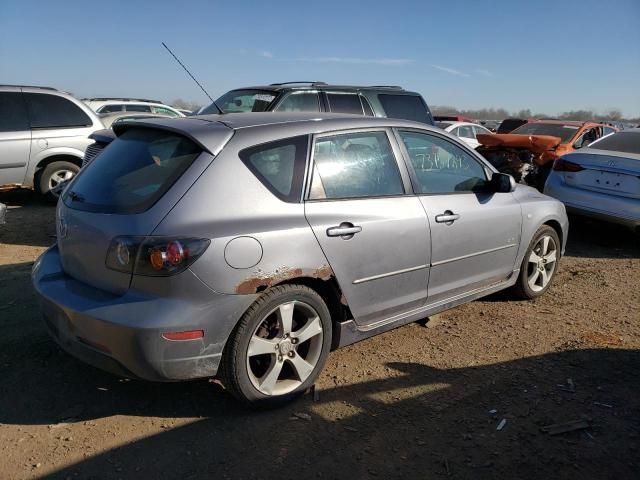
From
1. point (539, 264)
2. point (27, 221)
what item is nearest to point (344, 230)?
point (539, 264)

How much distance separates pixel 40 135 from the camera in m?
7.93

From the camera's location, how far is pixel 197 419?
9.73 ft

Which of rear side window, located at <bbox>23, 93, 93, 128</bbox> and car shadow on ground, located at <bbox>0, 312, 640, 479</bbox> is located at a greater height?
rear side window, located at <bbox>23, 93, 93, 128</bbox>

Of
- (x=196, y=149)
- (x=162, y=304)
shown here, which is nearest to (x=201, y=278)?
(x=162, y=304)

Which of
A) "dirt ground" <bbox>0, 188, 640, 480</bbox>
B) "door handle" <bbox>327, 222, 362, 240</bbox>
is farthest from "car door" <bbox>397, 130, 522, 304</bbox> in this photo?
"door handle" <bbox>327, 222, 362, 240</bbox>

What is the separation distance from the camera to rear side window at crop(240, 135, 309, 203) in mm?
2977

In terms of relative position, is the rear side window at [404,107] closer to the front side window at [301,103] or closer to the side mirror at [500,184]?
the front side window at [301,103]

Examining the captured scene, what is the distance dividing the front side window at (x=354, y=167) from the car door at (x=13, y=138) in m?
6.29

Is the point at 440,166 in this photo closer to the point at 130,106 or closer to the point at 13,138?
the point at 13,138

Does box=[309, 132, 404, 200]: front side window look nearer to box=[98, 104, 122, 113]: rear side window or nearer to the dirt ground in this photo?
the dirt ground

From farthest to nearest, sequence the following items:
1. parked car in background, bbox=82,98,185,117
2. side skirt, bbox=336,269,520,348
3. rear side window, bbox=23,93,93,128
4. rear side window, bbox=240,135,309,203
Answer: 1. parked car in background, bbox=82,98,185,117
2. rear side window, bbox=23,93,93,128
3. side skirt, bbox=336,269,520,348
4. rear side window, bbox=240,135,309,203

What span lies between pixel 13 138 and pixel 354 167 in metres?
6.46

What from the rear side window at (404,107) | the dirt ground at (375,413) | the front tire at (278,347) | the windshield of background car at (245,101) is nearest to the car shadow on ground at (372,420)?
the dirt ground at (375,413)

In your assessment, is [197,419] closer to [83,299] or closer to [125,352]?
[125,352]
